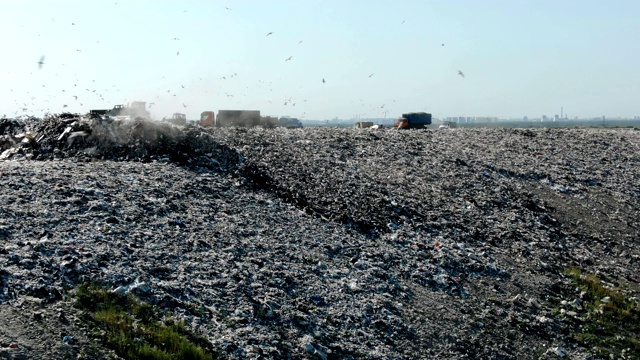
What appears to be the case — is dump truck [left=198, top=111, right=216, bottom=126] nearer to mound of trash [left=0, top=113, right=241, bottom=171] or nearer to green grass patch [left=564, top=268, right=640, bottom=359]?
mound of trash [left=0, top=113, right=241, bottom=171]

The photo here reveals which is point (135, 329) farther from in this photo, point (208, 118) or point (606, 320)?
point (208, 118)

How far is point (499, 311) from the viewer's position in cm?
981

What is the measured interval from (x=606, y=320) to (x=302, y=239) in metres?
5.25

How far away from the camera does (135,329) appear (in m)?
6.79

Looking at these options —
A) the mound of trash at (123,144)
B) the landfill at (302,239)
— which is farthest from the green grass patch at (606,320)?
the mound of trash at (123,144)

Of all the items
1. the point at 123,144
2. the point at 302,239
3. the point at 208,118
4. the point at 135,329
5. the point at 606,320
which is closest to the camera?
the point at 135,329

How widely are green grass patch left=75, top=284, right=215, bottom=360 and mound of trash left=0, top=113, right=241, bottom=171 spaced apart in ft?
18.4

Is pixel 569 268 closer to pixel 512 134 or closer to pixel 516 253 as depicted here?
pixel 516 253

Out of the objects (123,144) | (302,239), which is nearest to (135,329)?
(302,239)

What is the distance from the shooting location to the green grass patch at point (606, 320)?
9859 mm

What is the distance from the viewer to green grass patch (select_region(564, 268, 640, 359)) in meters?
9.86

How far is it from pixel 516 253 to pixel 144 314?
24.7 ft

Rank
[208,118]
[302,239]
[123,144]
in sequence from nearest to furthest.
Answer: [302,239] → [123,144] → [208,118]

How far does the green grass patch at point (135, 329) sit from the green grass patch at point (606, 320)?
20.4 ft
